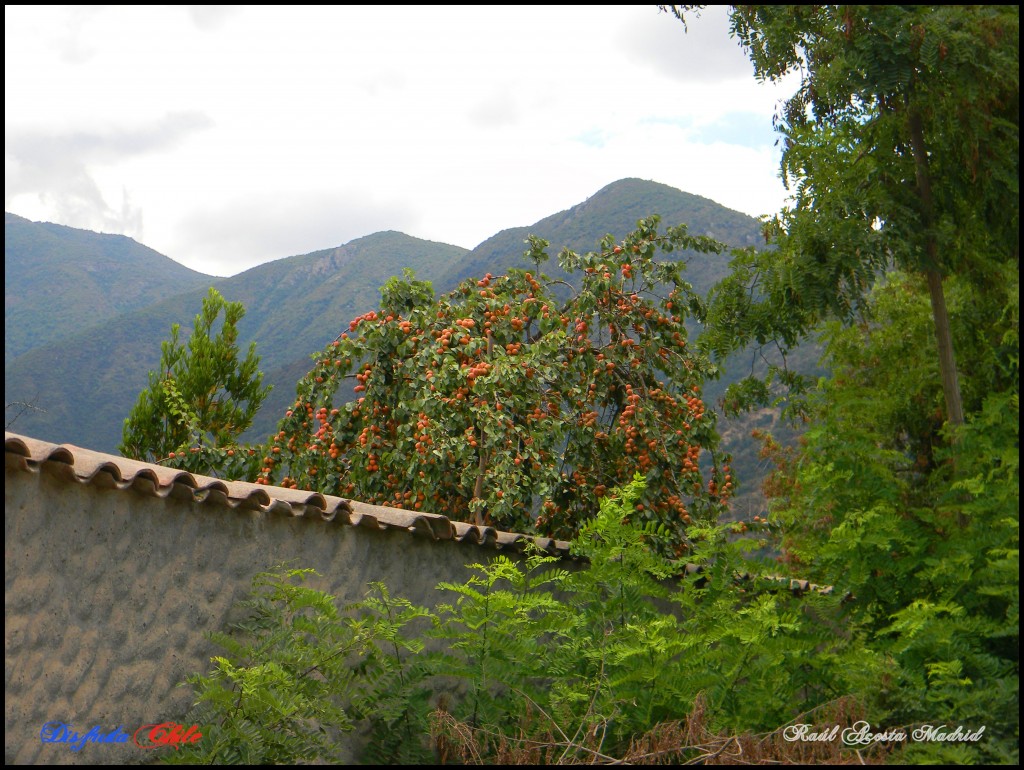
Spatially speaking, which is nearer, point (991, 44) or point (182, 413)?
point (991, 44)

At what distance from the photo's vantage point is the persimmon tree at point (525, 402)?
7730 millimetres

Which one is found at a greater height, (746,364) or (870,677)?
(746,364)

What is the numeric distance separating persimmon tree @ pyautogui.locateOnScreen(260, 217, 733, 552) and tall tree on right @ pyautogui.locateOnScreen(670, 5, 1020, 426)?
→ 2.11 meters

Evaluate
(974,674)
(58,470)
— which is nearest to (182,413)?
(58,470)

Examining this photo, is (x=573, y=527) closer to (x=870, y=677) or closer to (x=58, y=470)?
(x=870, y=677)

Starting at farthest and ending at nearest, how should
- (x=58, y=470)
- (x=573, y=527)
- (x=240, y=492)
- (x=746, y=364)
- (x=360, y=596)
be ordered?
(x=746, y=364) < (x=573, y=527) < (x=360, y=596) < (x=240, y=492) < (x=58, y=470)

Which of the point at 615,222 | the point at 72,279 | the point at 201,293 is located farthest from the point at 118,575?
the point at 72,279

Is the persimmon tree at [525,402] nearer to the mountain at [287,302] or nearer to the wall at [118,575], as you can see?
the wall at [118,575]

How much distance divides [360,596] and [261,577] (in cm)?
76

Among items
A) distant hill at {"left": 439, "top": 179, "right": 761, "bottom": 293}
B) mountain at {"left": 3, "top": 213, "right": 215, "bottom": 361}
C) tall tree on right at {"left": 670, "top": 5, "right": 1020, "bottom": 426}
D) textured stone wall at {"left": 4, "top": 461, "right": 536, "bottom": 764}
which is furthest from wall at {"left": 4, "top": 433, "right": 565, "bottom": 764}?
mountain at {"left": 3, "top": 213, "right": 215, "bottom": 361}

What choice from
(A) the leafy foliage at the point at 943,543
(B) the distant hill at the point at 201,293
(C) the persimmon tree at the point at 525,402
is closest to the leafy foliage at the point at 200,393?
(C) the persimmon tree at the point at 525,402

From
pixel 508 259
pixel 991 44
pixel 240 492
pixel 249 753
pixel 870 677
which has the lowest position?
pixel 249 753

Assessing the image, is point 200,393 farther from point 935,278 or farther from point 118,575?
point 935,278

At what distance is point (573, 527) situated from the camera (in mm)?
8383
